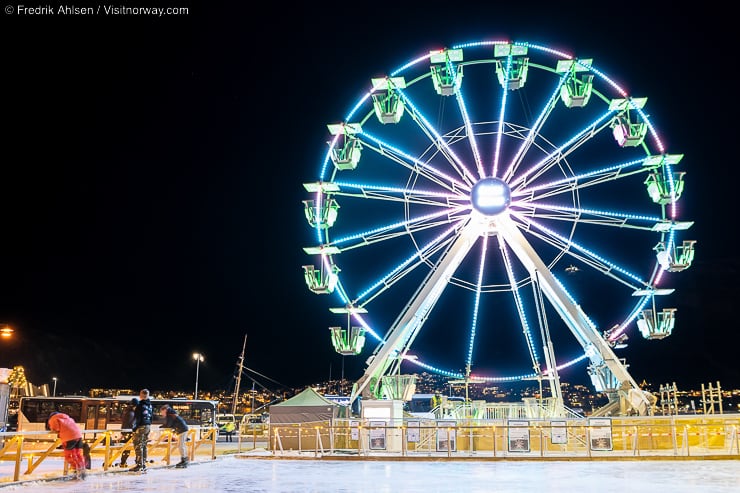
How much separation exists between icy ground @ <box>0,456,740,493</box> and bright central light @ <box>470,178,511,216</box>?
1014cm

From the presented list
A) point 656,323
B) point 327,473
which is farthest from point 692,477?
point 656,323

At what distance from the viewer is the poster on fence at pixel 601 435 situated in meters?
19.4

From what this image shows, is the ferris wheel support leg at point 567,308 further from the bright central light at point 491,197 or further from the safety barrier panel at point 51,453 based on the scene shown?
the safety barrier panel at point 51,453

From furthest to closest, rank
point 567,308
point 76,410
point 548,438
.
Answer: point 76,410 → point 567,308 → point 548,438

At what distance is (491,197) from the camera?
23.9 metres

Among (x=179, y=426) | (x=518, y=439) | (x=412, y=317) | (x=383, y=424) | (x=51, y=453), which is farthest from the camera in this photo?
(x=412, y=317)

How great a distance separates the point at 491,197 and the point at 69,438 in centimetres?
1601

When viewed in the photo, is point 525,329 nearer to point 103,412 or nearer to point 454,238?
point 454,238

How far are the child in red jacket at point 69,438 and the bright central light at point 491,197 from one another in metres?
15.5

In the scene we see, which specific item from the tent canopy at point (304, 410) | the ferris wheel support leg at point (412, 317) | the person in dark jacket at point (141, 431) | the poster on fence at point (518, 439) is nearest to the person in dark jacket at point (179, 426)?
the person in dark jacket at point (141, 431)

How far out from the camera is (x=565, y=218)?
79.2 ft

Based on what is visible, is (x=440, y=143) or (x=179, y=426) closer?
(x=179, y=426)

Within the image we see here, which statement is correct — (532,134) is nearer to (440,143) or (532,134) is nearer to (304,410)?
(440,143)

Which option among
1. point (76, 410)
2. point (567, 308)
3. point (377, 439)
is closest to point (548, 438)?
point (567, 308)
